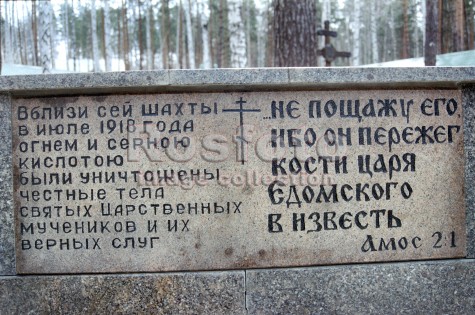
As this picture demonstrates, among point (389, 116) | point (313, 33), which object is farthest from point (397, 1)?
point (389, 116)

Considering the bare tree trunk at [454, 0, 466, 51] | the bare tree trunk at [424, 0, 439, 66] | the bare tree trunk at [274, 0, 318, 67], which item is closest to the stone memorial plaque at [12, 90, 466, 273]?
the bare tree trunk at [274, 0, 318, 67]

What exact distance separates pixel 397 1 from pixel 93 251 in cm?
4550

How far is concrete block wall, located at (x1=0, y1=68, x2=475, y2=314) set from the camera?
3.21 meters

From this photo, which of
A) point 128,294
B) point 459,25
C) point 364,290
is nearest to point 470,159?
point 364,290

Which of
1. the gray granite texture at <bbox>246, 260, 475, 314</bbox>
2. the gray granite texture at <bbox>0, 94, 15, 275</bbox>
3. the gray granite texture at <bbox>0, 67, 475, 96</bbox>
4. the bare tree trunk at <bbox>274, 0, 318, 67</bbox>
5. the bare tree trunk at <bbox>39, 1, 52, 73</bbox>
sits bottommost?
the gray granite texture at <bbox>246, 260, 475, 314</bbox>

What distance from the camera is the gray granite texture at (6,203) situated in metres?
3.26

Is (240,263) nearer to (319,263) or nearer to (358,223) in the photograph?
(319,263)

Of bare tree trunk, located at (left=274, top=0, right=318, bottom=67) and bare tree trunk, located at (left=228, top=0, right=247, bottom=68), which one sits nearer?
bare tree trunk, located at (left=274, top=0, right=318, bottom=67)

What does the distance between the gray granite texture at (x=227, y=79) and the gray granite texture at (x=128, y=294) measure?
117 cm

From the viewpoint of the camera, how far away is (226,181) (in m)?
3.29

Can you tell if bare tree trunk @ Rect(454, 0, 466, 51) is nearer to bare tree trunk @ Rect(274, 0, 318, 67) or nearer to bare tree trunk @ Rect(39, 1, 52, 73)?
bare tree trunk @ Rect(274, 0, 318, 67)

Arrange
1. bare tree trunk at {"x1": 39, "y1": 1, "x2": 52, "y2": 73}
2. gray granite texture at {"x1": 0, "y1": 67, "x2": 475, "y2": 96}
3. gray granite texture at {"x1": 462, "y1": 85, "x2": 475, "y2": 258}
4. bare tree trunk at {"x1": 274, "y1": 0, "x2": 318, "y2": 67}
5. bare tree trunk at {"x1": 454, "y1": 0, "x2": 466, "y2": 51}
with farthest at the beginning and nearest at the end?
bare tree trunk at {"x1": 39, "y1": 1, "x2": 52, "y2": 73}
bare tree trunk at {"x1": 454, "y1": 0, "x2": 466, "y2": 51}
bare tree trunk at {"x1": 274, "y1": 0, "x2": 318, "y2": 67}
gray granite texture at {"x1": 462, "y1": 85, "x2": 475, "y2": 258}
gray granite texture at {"x1": 0, "y1": 67, "x2": 475, "y2": 96}

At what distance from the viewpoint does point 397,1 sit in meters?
44.2

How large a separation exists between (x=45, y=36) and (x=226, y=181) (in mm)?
14481
